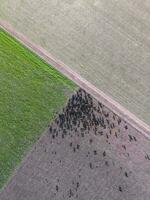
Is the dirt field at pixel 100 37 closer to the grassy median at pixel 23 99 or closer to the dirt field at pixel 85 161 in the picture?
the grassy median at pixel 23 99

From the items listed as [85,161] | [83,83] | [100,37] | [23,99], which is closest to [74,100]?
[83,83]

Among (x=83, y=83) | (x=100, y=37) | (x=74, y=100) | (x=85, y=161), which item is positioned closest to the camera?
(x=85, y=161)

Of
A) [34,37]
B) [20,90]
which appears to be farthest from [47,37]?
[20,90]

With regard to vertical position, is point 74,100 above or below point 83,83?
below

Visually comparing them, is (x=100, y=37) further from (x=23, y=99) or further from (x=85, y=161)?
(x=85, y=161)

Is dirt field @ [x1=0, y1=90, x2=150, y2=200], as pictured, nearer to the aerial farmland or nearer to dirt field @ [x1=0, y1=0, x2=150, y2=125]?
the aerial farmland

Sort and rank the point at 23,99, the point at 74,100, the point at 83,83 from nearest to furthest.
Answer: the point at 74,100, the point at 83,83, the point at 23,99

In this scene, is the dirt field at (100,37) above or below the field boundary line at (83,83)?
above

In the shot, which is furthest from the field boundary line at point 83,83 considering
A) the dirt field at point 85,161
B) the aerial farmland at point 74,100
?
the dirt field at point 85,161
